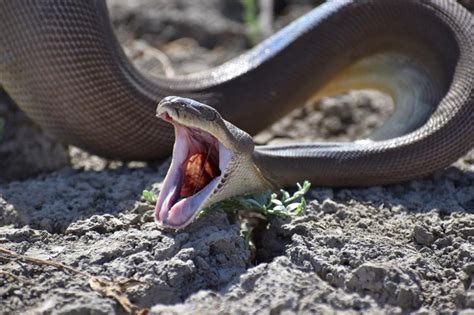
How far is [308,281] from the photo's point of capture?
11.8 ft

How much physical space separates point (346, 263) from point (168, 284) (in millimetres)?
843

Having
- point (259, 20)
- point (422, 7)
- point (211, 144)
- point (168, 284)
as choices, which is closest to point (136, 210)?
point (211, 144)

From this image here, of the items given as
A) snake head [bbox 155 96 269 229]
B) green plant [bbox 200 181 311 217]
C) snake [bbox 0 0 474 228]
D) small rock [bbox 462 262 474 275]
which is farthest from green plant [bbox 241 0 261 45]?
small rock [bbox 462 262 474 275]

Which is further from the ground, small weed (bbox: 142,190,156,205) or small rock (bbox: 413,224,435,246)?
small weed (bbox: 142,190,156,205)

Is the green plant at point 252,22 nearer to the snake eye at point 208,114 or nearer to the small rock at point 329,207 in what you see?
the small rock at point 329,207

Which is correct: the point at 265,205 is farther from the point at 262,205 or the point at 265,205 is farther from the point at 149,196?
the point at 149,196

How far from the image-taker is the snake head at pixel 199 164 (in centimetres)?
405

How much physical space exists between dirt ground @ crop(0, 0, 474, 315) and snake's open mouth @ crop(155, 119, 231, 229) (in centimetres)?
11

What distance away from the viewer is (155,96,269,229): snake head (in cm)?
405

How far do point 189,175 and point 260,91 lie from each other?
4.56ft

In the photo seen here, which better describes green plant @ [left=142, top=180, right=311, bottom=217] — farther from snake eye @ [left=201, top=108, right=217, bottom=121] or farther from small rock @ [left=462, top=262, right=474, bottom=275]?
small rock @ [left=462, top=262, right=474, bottom=275]

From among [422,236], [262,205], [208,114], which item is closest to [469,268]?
[422,236]

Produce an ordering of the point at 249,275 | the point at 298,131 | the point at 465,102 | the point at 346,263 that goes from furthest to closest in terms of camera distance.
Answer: the point at 298,131 < the point at 465,102 < the point at 346,263 < the point at 249,275

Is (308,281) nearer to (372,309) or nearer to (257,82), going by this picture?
(372,309)
